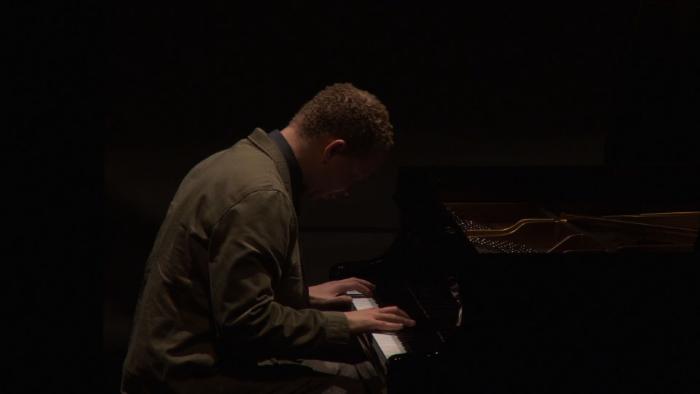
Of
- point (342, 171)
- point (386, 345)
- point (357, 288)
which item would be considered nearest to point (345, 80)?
point (357, 288)

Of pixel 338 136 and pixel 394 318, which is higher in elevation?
pixel 338 136

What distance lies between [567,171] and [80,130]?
2061 millimetres

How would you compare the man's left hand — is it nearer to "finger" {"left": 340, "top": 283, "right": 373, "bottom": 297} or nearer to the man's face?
"finger" {"left": 340, "top": 283, "right": 373, "bottom": 297}

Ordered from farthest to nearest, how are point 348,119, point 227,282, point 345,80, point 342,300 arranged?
point 345,80 < point 342,300 < point 348,119 < point 227,282

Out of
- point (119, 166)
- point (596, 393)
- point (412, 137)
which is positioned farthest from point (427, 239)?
point (119, 166)

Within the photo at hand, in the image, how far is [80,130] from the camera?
141 inches

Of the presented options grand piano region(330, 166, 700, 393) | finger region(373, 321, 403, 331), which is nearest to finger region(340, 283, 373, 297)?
grand piano region(330, 166, 700, 393)

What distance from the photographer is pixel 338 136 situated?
224 cm

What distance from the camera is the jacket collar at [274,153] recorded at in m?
2.23

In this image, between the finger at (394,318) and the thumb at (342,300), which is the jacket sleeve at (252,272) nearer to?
the finger at (394,318)

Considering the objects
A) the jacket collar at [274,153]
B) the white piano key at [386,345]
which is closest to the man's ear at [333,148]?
the jacket collar at [274,153]

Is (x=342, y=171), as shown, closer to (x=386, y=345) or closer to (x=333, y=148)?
(x=333, y=148)

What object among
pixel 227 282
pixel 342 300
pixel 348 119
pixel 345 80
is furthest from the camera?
pixel 345 80

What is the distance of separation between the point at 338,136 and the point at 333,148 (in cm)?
4
